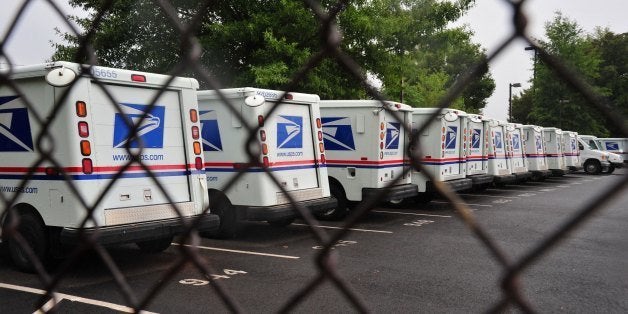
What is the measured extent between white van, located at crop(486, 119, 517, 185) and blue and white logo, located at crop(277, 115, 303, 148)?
858cm

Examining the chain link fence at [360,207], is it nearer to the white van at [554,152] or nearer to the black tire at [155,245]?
the black tire at [155,245]

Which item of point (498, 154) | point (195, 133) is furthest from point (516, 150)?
point (195, 133)

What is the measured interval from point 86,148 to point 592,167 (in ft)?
92.2

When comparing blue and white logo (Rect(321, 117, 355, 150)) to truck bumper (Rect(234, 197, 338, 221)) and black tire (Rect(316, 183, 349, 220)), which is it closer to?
black tire (Rect(316, 183, 349, 220))

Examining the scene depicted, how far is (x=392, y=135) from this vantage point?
11250 millimetres

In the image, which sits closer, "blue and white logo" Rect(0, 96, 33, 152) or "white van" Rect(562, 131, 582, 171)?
"blue and white logo" Rect(0, 96, 33, 152)

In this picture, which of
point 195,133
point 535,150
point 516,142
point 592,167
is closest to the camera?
point 195,133

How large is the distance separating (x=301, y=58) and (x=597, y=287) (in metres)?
7.66

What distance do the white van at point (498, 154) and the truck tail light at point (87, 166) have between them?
1257 centimetres

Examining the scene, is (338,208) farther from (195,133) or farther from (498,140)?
(498,140)

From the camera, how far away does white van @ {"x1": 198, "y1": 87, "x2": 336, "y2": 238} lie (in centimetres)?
831

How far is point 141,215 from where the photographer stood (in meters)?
6.46

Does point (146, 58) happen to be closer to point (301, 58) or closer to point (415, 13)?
point (301, 58)

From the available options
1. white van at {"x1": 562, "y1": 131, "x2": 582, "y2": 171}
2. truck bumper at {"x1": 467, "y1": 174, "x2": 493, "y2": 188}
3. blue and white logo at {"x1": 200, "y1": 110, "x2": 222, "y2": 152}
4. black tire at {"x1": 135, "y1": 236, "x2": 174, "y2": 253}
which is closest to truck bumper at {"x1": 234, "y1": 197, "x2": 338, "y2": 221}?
blue and white logo at {"x1": 200, "y1": 110, "x2": 222, "y2": 152}
